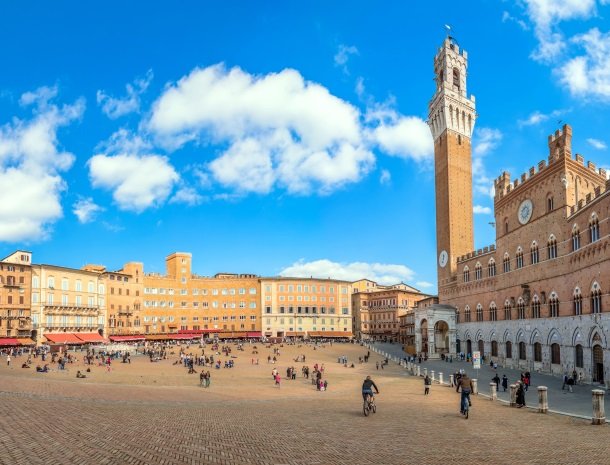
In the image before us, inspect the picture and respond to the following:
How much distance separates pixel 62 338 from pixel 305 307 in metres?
45.8

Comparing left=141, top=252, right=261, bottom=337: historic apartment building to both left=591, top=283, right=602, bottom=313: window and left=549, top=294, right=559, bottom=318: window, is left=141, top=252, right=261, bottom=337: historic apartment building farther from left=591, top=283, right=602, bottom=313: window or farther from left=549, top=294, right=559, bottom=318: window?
left=591, top=283, right=602, bottom=313: window

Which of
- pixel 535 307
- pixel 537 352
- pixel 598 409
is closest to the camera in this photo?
pixel 598 409

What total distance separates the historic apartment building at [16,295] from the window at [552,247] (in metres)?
64.4

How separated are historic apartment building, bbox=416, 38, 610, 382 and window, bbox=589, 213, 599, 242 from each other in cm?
14

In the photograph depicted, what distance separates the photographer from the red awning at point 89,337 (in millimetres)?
78562

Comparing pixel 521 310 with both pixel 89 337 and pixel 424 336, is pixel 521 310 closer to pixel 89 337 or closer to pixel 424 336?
pixel 424 336

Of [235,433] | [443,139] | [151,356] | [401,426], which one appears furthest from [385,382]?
[443,139]

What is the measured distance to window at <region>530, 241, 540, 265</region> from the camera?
153ft

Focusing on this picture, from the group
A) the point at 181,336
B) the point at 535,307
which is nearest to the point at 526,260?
the point at 535,307

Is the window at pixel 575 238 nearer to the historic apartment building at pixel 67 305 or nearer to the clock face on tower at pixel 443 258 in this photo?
the clock face on tower at pixel 443 258

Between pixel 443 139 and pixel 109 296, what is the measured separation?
57.5 meters

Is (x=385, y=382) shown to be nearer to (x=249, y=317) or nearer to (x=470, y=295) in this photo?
(x=470, y=295)

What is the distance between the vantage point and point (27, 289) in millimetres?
73000

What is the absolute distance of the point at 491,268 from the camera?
5781 centimetres
